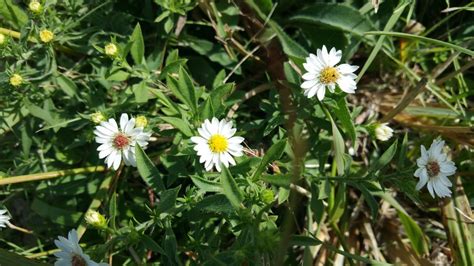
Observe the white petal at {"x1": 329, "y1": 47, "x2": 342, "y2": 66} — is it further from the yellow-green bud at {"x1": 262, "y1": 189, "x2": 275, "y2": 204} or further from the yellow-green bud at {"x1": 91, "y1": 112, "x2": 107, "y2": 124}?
the yellow-green bud at {"x1": 91, "y1": 112, "x2": 107, "y2": 124}

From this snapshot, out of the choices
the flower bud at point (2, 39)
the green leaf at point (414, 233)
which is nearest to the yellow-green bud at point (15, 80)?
the flower bud at point (2, 39)

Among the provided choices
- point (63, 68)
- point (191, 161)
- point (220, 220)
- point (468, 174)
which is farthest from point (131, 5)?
point (468, 174)

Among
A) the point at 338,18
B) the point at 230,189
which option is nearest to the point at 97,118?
the point at 230,189

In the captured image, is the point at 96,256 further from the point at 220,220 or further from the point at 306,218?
the point at 306,218

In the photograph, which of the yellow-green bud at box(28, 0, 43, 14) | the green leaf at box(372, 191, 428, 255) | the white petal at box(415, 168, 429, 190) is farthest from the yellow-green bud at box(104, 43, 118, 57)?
the green leaf at box(372, 191, 428, 255)

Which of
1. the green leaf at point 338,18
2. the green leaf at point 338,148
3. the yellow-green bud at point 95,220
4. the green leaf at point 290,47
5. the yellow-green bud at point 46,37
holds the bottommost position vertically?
the yellow-green bud at point 95,220

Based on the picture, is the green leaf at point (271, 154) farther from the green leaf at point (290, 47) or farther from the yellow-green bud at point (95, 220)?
the green leaf at point (290, 47)
